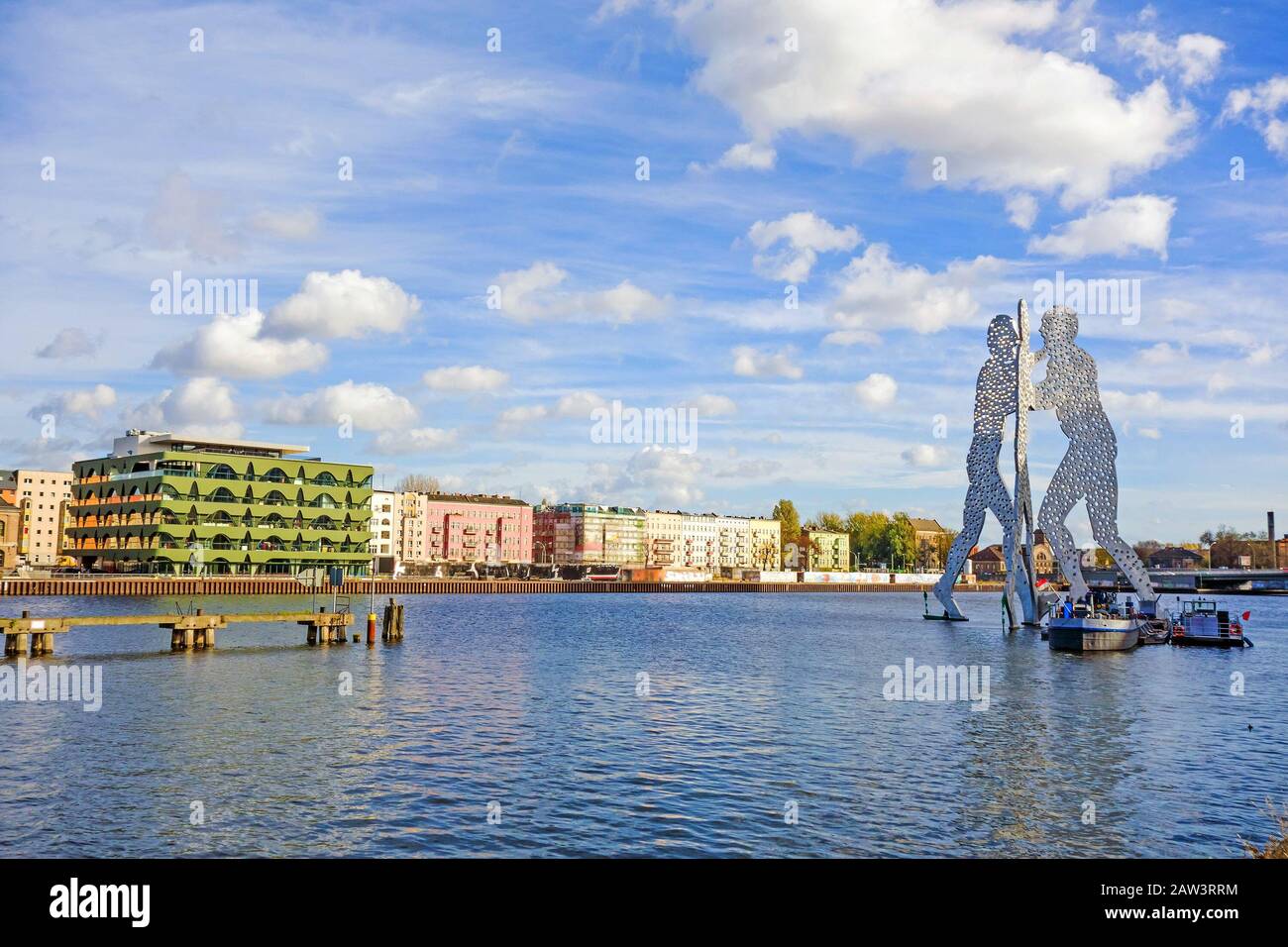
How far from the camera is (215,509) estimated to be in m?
136

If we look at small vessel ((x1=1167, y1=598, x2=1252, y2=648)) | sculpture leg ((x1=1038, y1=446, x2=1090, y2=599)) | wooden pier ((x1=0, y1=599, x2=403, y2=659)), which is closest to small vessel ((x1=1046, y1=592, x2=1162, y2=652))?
small vessel ((x1=1167, y1=598, x2=1252, y2=648))

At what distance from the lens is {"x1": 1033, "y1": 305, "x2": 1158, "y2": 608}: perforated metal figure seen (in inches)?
2768

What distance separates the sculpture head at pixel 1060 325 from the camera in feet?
238

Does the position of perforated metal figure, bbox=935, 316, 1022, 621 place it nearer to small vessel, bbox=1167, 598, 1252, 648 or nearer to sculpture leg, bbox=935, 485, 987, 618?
sculpture leg, bbox=935, 485, 987, 618

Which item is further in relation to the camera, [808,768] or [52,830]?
[808,768]

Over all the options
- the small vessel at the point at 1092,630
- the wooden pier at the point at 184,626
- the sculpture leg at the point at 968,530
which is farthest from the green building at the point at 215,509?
the small vessel at the point at 1092,630

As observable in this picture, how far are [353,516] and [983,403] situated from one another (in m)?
99.3

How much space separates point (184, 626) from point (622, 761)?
33.8 m

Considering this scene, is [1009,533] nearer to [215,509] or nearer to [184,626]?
[184,626]

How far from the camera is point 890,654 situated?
58.5 m

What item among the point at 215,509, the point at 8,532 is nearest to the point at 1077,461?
the point at 215,509
